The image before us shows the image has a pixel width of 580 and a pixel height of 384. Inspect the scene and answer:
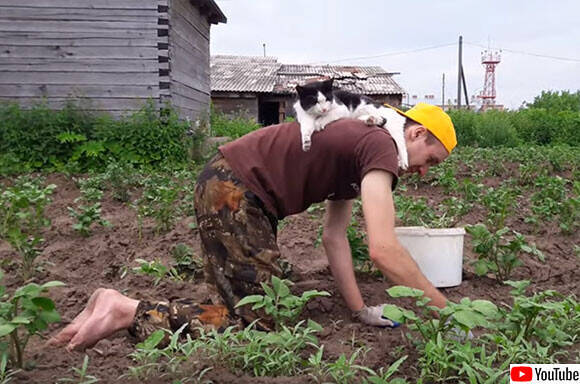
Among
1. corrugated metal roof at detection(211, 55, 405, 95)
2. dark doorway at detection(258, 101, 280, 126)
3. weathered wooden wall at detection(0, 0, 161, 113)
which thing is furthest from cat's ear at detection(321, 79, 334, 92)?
dark doorway at detection(258, 101, 280, 126)

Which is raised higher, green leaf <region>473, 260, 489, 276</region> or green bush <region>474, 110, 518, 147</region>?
green bush <region>474, 110, 518, 147</region>

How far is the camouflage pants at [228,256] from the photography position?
2605 millimetres

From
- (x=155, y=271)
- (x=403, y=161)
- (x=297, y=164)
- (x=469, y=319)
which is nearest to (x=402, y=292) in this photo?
(x=469, y=319)

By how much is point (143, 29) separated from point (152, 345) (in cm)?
866

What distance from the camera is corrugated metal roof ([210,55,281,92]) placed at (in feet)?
74.5

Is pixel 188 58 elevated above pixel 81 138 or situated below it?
above

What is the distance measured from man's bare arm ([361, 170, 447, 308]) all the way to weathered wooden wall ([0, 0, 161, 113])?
8.19 m

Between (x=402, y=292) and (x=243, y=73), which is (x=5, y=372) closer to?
(x=402, y=292)

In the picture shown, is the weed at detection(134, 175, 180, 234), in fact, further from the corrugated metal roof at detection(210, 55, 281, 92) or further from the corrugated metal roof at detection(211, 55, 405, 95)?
the corrugated metal roof at detection(210, 55, 281, 92)

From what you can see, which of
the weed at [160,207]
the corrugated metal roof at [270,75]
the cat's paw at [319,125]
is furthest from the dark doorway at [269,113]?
the cat's paw at [319,125]

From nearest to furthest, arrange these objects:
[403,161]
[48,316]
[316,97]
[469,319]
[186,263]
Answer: [469,319]
[48,316]
[403,161]
[316,97]
[186,263]

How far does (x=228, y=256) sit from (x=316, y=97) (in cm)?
90

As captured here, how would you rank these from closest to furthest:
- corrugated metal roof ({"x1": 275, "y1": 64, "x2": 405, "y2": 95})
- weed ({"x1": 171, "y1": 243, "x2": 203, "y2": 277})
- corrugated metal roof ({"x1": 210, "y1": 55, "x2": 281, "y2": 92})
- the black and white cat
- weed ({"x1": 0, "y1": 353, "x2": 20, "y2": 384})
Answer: weed ({"x1": 0, "y1": 353, "x2": 20, "y2": 384}) → the black and white cat → weed ({"x1": 171, "y1": 243, "x2": 203, "y2": 277}) → corrugated metal roof ({"x1": 210, "y1": 55, "x2": 281, "y2": 92}) → corrugated metal roof ({"x1": 275, "y1": 64, "x2": 405, "y2": 95})

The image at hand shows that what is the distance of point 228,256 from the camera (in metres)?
2.70
